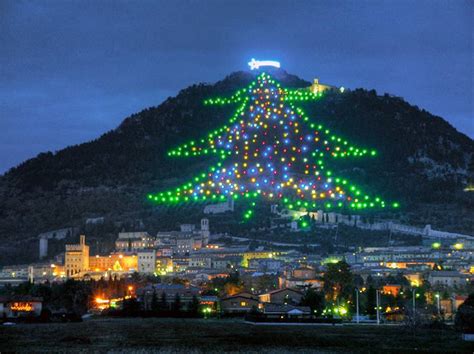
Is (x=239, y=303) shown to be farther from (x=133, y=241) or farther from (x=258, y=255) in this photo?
(x=133, y=241)

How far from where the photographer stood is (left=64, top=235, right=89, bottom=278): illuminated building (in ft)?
542

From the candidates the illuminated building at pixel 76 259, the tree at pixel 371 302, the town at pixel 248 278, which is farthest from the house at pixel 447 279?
the illuminated building at pixel 76 259

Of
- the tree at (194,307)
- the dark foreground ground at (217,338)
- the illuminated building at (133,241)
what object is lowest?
the dark foreground ground at (217,338)

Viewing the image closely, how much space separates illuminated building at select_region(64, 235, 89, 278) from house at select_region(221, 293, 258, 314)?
1754 inches

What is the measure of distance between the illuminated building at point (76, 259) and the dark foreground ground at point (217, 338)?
2314 inches

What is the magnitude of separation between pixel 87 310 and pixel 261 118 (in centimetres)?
7858

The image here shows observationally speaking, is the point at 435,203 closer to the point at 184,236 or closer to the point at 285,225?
the point at 285,225

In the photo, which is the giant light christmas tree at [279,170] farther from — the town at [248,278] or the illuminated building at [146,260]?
the illuminated building at [146,260]

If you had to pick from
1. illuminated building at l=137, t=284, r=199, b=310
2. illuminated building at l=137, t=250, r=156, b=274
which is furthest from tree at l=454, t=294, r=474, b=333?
illuminated building at l=137, t=250, r=156, b=274

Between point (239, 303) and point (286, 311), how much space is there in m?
11.9

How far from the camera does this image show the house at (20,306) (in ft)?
373

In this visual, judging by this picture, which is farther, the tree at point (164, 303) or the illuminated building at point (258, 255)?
the illuminated building at point (258, 255)

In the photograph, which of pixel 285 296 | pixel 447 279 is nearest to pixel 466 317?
pixel 285 296

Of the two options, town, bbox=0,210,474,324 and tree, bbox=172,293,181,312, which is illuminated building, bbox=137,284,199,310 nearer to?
town, bbox=0,210,474,324
